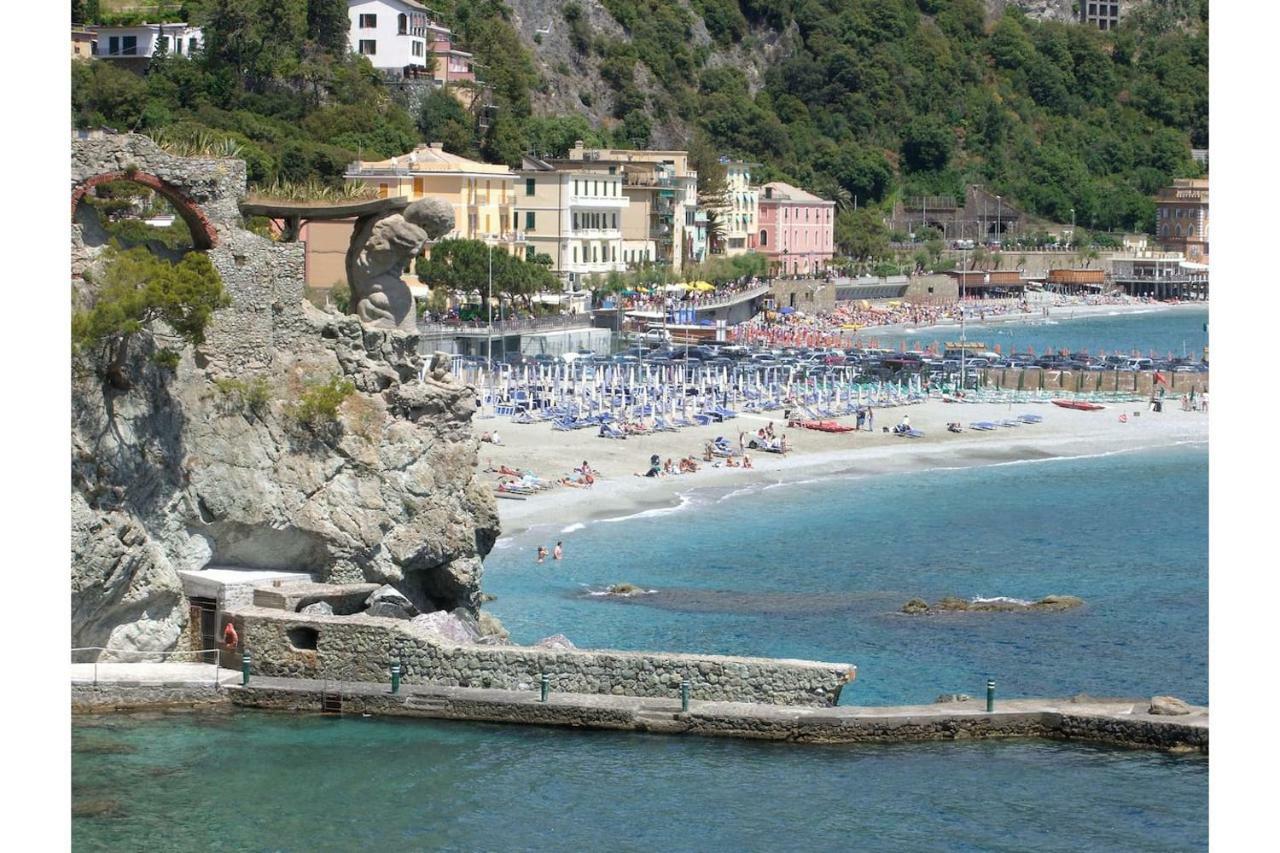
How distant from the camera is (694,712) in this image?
24438mm

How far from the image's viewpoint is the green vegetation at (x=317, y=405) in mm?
27938

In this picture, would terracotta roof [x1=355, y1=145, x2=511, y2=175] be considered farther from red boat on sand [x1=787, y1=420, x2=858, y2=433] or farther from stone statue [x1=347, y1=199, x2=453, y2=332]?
stone statue [x1=347, y1=199, x2=453, y2=332]

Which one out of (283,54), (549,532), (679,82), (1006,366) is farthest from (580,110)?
(549,532)

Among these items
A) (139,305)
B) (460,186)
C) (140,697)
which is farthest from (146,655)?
(460,186)

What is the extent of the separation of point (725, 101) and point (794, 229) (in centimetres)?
2284

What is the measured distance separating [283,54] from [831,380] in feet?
131

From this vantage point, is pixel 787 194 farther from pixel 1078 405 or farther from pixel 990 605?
pixel 990 605

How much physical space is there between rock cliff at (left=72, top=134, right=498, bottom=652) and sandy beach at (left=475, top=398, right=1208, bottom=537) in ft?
64.0

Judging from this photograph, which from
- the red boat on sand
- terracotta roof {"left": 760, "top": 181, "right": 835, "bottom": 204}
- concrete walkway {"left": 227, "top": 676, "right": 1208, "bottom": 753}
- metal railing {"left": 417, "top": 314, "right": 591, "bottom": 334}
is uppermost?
terracotta roof {"left": 760, "top": 181, "right": 835, "bottom": 204}

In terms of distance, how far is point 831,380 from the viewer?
276 feet

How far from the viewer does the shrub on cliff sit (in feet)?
82.9

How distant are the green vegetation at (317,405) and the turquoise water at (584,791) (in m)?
4.51

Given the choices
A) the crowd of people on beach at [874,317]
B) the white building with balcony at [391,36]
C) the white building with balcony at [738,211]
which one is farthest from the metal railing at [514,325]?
the white building with balcony at [738,211]

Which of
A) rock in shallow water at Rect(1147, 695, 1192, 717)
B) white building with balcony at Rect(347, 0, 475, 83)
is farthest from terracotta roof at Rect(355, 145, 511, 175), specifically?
rock in shallow water at Rect(1147, 695, 1192, 717)
